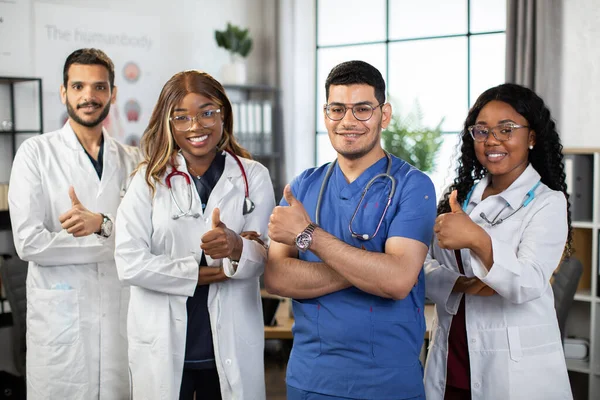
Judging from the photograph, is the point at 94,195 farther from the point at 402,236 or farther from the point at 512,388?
the point at 512,388

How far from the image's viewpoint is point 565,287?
3305 mm

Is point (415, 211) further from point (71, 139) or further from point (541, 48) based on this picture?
point (541, 48)

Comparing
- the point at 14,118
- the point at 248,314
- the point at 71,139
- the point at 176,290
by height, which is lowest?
the point at 248,314

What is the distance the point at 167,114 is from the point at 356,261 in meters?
0.89

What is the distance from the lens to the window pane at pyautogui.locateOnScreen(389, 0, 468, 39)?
596cm

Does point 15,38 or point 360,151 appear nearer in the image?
point 360,151

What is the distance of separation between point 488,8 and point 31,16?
364 centimetres

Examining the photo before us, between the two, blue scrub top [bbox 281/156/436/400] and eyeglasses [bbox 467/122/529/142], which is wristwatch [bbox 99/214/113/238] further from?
eyeglasses [bbox 467/122/529/142]

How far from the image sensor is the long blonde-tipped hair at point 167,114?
7.45 ft

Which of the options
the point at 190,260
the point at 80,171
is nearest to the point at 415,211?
the point at 190,260

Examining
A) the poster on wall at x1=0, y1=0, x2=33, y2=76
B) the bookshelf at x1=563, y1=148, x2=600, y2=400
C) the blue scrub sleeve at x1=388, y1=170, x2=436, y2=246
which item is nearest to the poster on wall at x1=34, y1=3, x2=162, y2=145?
the poster on wall at x1=0, y1=0, x2=33, y2=76

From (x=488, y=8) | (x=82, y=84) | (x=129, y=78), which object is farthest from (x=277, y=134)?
(x=82, y=84)

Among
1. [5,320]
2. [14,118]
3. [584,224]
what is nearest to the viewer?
[584,224]

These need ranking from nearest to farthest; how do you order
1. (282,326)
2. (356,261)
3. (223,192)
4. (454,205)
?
(356,261)
(454,205)
(223,192)
(282,326)
